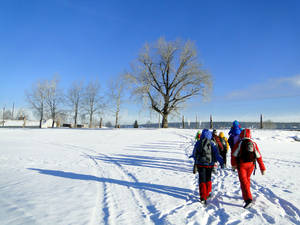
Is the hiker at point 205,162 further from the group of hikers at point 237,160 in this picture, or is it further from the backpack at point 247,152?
the backpack at point 247,152

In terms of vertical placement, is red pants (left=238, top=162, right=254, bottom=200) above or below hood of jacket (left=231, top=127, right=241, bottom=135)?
below

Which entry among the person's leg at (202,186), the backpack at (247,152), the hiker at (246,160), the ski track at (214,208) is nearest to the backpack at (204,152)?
the person's leg at (202,186)

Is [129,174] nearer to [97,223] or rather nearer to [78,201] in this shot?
[78,201]

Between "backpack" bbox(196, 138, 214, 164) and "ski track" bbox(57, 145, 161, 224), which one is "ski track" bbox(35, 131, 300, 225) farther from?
"backpack" bbox(196, 138, 214, 164)

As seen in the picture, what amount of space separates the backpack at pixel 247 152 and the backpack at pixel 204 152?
659 millimetres

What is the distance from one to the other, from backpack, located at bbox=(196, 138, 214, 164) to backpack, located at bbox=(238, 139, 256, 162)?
0.66 m

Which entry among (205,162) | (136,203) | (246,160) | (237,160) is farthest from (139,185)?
(246,160)

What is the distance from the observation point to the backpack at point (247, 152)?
4.02 metres

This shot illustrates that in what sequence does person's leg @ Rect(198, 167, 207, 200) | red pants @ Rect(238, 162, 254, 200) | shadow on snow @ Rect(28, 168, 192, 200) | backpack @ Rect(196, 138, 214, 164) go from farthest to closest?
shadow on snow @ Rect(28, 168, 192, 200) → backpack @ Rect(196, 138, 214, 164) → person's leg @ Rect(198, 167, 207, 200) → red pants @ Rect(238, 162, 254, 200)

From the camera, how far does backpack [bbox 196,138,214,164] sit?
4.32m

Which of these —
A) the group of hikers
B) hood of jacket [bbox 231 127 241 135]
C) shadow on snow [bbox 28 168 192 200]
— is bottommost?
shadow on snow [bbox 28 168 192 200]

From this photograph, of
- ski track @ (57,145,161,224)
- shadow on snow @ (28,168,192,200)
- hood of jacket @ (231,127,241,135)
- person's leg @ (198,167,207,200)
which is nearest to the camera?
ski track @ (57,145,161,224)

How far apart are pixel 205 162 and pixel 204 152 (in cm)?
24

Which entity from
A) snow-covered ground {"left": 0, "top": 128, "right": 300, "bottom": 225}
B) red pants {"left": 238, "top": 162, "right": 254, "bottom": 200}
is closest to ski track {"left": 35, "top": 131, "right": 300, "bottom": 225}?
snow-covered ground {"left": 0, "top": 128, "right": 300, "bottom": 225}
